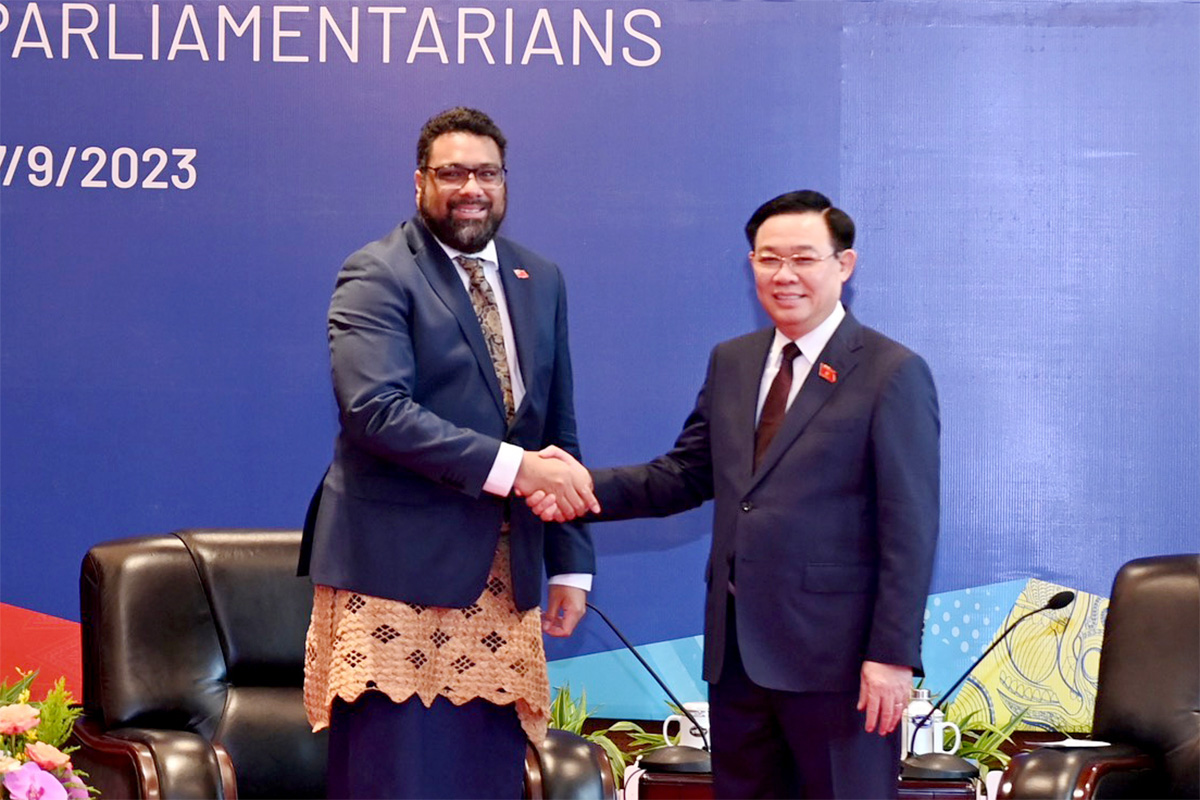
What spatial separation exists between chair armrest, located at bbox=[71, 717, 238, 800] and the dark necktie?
51.3 inches

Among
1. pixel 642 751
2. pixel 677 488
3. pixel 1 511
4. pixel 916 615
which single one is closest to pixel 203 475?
pixel 1 511

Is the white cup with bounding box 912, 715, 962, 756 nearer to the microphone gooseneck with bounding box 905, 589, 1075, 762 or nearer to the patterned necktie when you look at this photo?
the microphone gooseneck with bounding box 905, 589, 1075, 762

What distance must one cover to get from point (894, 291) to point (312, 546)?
207 cm

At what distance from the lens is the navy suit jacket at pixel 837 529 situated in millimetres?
2691

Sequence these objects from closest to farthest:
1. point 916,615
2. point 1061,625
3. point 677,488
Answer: point 916,615 < point 677,488 < point 1061,625

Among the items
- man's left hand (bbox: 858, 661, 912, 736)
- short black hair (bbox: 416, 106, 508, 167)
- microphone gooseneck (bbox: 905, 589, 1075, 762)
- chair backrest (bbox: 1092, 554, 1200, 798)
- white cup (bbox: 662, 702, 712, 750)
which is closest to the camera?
man's left hand (bbox: 858, 661, 912, 736)

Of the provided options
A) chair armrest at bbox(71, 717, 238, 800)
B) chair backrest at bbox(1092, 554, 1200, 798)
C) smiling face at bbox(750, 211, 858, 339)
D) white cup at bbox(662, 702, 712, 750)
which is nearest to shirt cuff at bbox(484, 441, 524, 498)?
smiling face at bbox(750, 211, 858, 339)

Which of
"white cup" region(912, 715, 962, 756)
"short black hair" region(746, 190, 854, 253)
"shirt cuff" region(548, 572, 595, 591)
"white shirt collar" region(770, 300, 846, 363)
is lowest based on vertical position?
"white cup" region(912, 715, 962, 756)

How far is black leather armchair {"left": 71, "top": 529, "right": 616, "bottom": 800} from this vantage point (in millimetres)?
3402

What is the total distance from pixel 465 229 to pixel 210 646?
1350 mm

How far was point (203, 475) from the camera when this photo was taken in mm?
4344

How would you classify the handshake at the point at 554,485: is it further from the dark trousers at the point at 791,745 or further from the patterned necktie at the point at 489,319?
the dark trousers at the point at 791,745

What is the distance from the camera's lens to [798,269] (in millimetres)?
2836

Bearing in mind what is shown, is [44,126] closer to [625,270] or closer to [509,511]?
[625,270]
